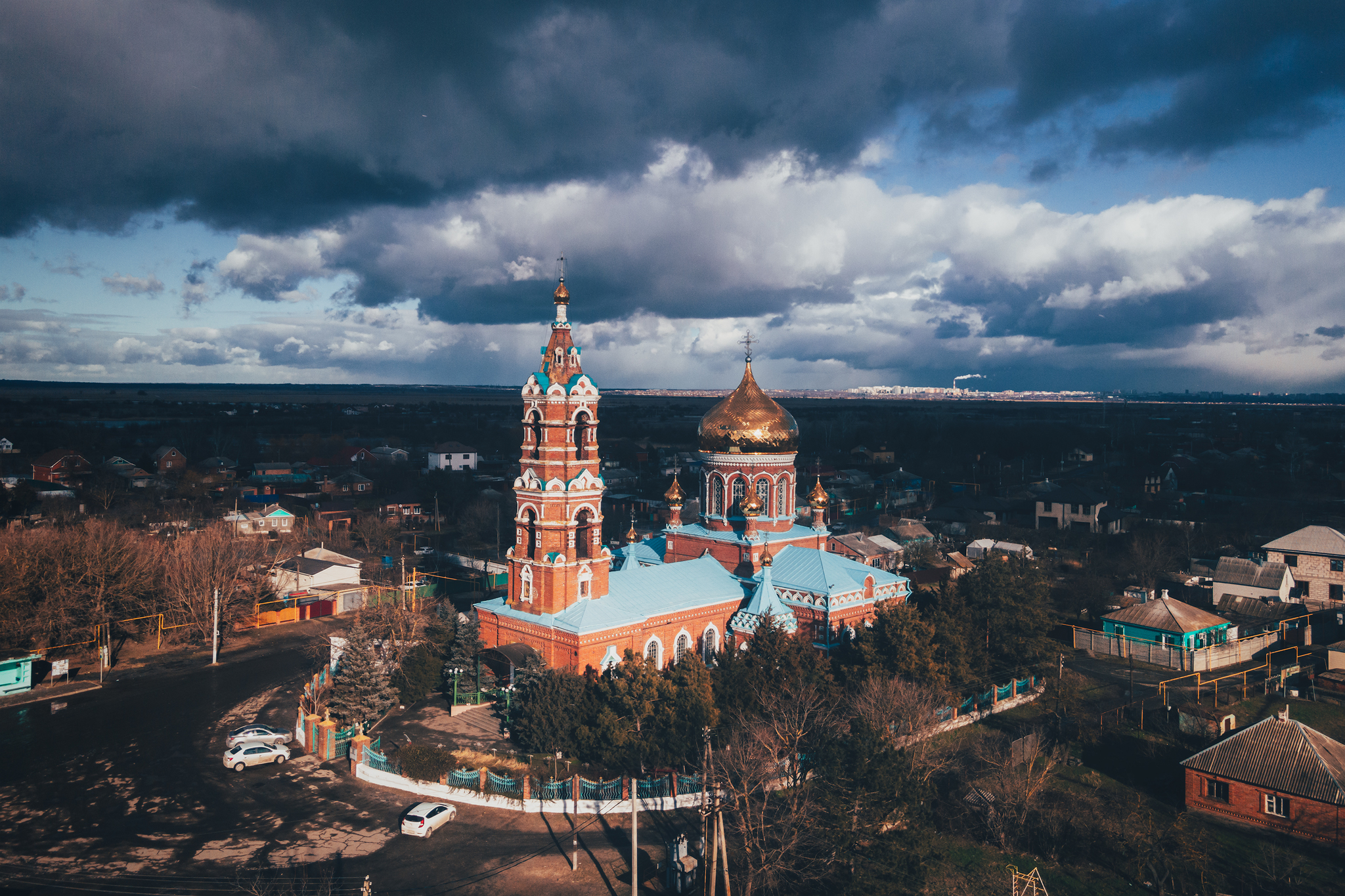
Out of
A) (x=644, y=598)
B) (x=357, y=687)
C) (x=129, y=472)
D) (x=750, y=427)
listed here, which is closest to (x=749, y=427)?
(x=750, y=427)

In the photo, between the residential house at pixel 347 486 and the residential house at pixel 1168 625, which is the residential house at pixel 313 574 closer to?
the residential house at pixel 347 486

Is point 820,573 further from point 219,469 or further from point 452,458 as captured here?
point 219,469

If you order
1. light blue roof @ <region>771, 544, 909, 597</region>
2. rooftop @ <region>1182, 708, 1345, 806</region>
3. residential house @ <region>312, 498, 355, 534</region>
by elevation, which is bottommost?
rooftop @ <region>1182, 708, 1345, 806</region>

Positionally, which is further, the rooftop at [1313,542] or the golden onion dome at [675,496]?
the rooftop at [1313,542]

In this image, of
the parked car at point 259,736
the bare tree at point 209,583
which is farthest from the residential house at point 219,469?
the parked car at point 259,736

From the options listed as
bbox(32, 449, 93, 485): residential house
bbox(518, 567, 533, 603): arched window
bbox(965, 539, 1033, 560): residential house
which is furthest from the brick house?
bbox(32, 449, 93, 485): residential house

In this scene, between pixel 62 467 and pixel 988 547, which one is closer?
pixel 988 547

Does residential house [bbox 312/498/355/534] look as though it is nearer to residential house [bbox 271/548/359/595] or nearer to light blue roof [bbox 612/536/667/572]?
residential house [bbox 271/548/359/595]
